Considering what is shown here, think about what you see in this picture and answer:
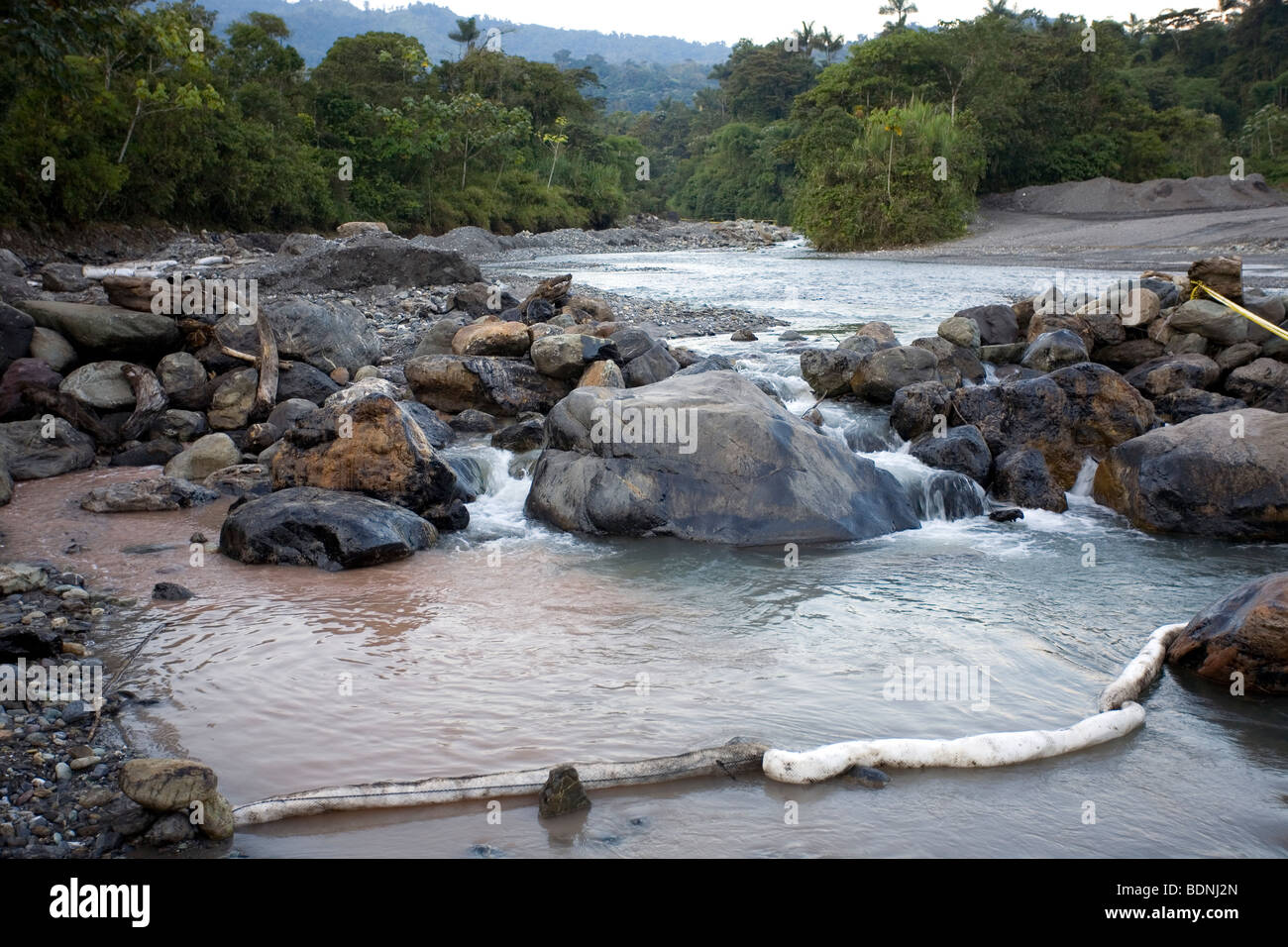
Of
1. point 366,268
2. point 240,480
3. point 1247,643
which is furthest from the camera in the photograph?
point 366,268

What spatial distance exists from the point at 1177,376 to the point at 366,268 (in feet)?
42.1

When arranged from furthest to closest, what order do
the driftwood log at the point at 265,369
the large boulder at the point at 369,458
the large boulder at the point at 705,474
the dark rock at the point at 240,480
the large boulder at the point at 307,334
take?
the large boulder at the point at 307,334 → the driftwood log at the point at 265,369 → the dark rock at the point at 240,480 → the large boulder at the point at 369,458 → the large boulder at the point at 705,474

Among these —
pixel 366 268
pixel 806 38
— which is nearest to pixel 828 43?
pixel 806 38

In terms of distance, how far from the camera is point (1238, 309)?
426 inches

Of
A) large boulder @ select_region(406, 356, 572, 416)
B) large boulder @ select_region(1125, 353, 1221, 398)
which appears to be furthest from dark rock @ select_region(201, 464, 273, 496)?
large boulder @ select_region(1125, 353, 1221, 398)

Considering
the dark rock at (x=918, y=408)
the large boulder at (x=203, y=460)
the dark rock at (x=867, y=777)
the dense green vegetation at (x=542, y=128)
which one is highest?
the dense green vegetation at (x=542, y=128)

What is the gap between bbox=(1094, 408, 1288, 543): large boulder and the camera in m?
7.52

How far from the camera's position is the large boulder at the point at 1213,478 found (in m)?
7.52

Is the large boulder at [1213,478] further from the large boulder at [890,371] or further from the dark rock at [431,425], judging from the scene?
the dark rock at [431,425]

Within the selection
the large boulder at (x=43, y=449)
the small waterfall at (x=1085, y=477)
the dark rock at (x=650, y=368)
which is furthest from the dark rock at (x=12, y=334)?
the small waterfall at (x=1085, y=477)

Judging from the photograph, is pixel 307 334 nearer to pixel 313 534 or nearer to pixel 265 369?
pixel 265 369

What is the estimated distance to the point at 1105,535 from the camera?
303 inches

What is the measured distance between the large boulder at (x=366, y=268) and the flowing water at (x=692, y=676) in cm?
935

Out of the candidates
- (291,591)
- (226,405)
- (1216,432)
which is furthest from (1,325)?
(1216,432)
